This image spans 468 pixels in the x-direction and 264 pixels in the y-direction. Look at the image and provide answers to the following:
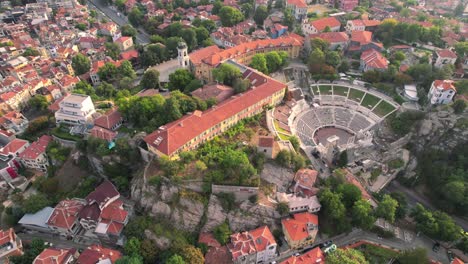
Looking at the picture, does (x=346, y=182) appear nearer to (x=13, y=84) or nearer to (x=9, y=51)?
(x=13, y=84)

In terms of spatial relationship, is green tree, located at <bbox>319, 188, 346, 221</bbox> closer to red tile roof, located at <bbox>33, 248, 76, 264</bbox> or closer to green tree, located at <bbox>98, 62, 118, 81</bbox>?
red tile roof, located at <bbox>33, 248, 76, 264</bbox>

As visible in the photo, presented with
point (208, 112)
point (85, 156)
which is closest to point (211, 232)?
point (208, 112)

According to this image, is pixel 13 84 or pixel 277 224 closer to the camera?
pixel 277 224

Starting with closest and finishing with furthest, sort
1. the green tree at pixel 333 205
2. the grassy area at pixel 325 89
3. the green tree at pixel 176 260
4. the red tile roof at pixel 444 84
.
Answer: the green tree at pixel 176 260
the green tree at pixel 333 205
the red tile roof at pixel 444 84
the grassy area at pixel 325 89

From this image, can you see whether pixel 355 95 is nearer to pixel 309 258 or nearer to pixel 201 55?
pixel 201 55

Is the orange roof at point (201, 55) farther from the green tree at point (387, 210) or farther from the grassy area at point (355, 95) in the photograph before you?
the green tree at point (387, 210)

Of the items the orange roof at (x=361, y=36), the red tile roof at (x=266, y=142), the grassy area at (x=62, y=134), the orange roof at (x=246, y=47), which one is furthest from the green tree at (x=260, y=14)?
the grassy area at (x=62, y=134)

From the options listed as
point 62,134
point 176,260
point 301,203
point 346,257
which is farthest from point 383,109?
point 62,134
